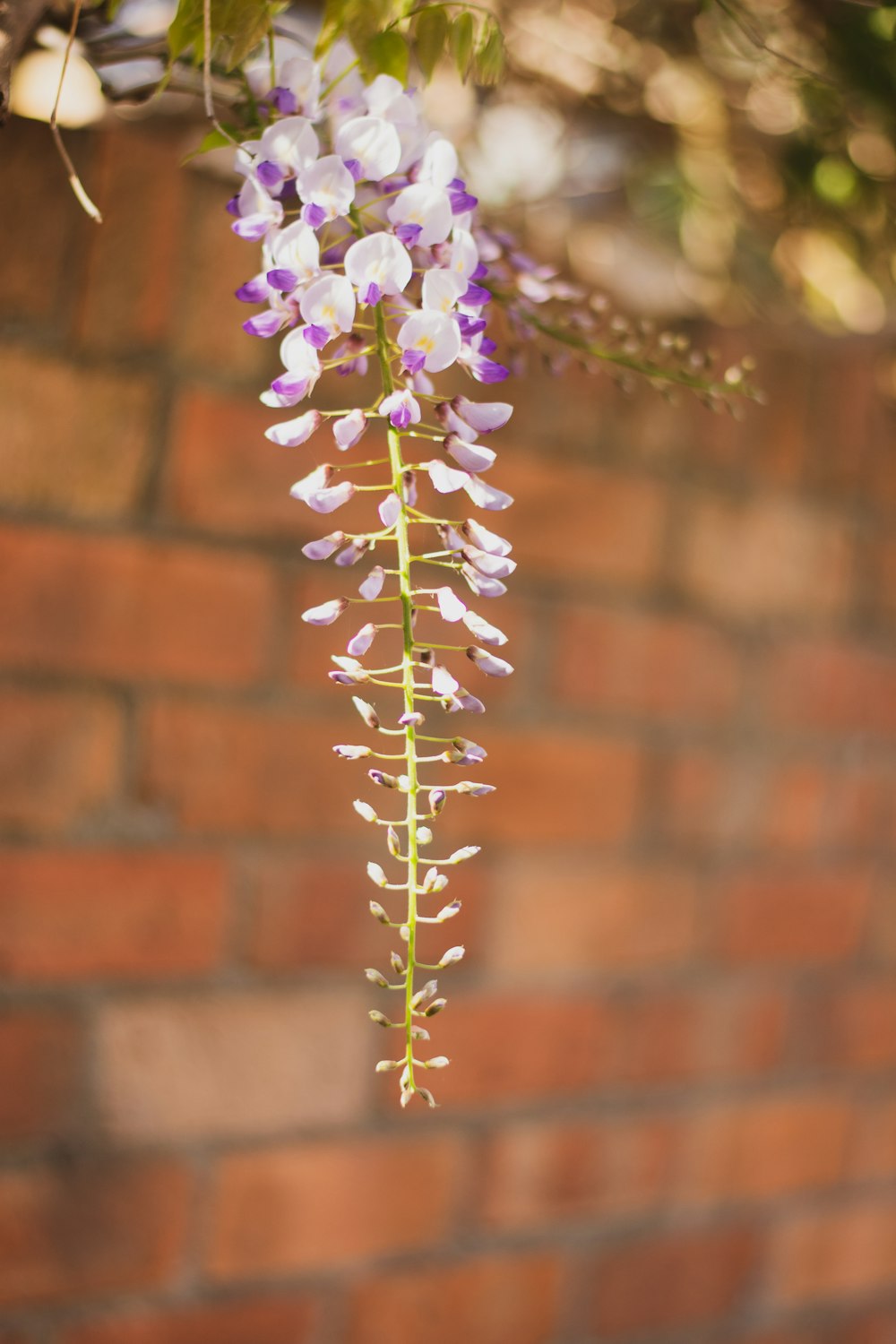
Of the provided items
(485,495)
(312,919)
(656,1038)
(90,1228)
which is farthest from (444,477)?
(656,1038)

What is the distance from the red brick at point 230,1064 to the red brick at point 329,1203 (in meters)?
0.03

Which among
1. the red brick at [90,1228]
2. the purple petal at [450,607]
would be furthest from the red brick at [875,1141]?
the purple petal at [450,607]

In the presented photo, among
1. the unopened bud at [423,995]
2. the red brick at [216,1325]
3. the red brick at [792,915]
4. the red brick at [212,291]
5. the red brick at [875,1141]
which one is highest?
the red brick at [212,291]

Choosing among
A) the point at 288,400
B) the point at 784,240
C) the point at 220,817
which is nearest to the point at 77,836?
the point at 220,817

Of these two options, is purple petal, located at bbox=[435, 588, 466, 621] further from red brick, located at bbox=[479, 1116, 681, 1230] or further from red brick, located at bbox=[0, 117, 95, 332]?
red brick, located at bbox=[479, 1116, 681, 1230]

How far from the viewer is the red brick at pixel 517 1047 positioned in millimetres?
947

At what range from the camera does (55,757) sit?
776 millimetres

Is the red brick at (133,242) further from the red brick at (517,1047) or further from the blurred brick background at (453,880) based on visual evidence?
the red brick at (517,1047)

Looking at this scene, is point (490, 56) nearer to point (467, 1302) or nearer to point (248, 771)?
point (248, 771)

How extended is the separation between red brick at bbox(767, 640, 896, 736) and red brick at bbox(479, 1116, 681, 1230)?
0.36 m

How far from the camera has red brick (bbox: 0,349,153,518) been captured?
29.2 inches

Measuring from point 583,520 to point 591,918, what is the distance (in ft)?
1.02

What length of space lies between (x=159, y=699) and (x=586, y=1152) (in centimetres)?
52

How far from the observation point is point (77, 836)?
2.59 feet
